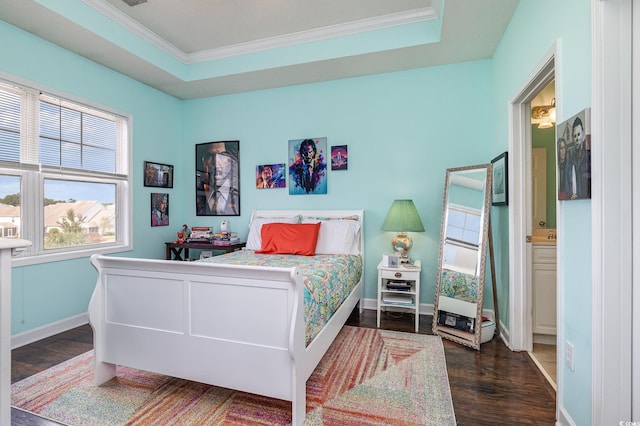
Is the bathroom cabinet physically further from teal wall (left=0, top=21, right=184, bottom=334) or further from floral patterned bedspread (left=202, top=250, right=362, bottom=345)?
teal wall (left=0, top=21, right=184, bottom=334)

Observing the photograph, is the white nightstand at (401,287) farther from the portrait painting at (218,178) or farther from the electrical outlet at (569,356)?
the portrait painting at (218,178)

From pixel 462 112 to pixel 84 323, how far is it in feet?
15.5

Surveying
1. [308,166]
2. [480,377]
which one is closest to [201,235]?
[308,166]

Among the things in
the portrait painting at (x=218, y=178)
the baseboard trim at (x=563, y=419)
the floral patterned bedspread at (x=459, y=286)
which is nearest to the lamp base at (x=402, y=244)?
the floral patterned bedspread at (x=459, y=286)

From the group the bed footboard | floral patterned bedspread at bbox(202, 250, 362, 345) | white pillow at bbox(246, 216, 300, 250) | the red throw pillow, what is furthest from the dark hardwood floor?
white pillow at bbox(246, 216, 300, 250)

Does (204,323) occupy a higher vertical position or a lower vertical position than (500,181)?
lower

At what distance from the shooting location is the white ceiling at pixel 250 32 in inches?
104

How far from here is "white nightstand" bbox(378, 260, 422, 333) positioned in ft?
10.1

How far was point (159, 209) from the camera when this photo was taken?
417 cm

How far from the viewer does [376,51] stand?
3168mm

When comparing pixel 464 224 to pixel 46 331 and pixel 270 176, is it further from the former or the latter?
pixel 46 331

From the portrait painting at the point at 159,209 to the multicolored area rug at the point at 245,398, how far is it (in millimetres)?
2004

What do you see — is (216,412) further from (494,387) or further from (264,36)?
(264,36)

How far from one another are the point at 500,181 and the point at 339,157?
70.4 inches
